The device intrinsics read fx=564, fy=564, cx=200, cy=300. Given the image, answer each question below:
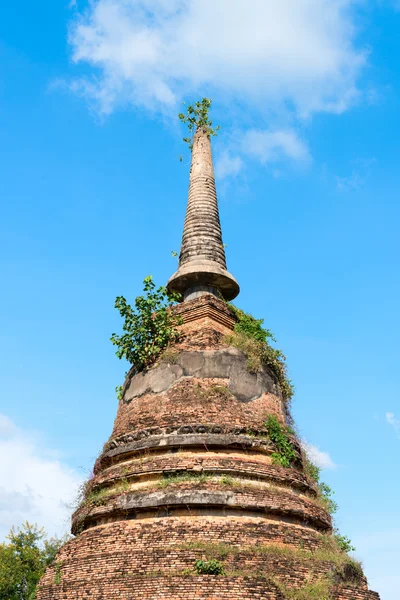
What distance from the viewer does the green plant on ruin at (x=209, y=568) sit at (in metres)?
8.10

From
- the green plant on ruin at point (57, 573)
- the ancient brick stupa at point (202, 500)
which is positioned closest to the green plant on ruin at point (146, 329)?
the ancient brick stupa at point (202, 500)

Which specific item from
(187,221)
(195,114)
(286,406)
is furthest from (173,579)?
(195,114)

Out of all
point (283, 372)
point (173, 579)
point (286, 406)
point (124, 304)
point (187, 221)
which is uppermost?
point (187, 221)

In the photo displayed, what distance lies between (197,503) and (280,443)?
231 centimetres

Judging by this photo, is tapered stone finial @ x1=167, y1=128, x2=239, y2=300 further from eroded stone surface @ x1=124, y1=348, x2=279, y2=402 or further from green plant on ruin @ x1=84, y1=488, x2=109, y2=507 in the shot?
green plant on ruin @ x1=84, y1=488, x2=109, y2=507

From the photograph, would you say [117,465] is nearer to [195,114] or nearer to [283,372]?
[283,372]

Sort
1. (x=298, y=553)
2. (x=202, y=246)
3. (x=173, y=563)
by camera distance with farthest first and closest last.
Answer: (x=202, y=246), (x=298, y=553), (x=173, y=563)

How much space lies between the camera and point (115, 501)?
977 centimetres

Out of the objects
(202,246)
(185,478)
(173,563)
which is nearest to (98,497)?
(185,478)

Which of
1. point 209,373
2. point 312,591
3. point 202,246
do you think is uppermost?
point 202,246

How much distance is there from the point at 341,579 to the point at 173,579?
2.93 metres

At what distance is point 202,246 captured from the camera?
14.5 m

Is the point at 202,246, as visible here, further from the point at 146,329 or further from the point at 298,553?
the point at 298,553

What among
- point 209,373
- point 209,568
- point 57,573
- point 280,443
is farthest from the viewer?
point 209,373
